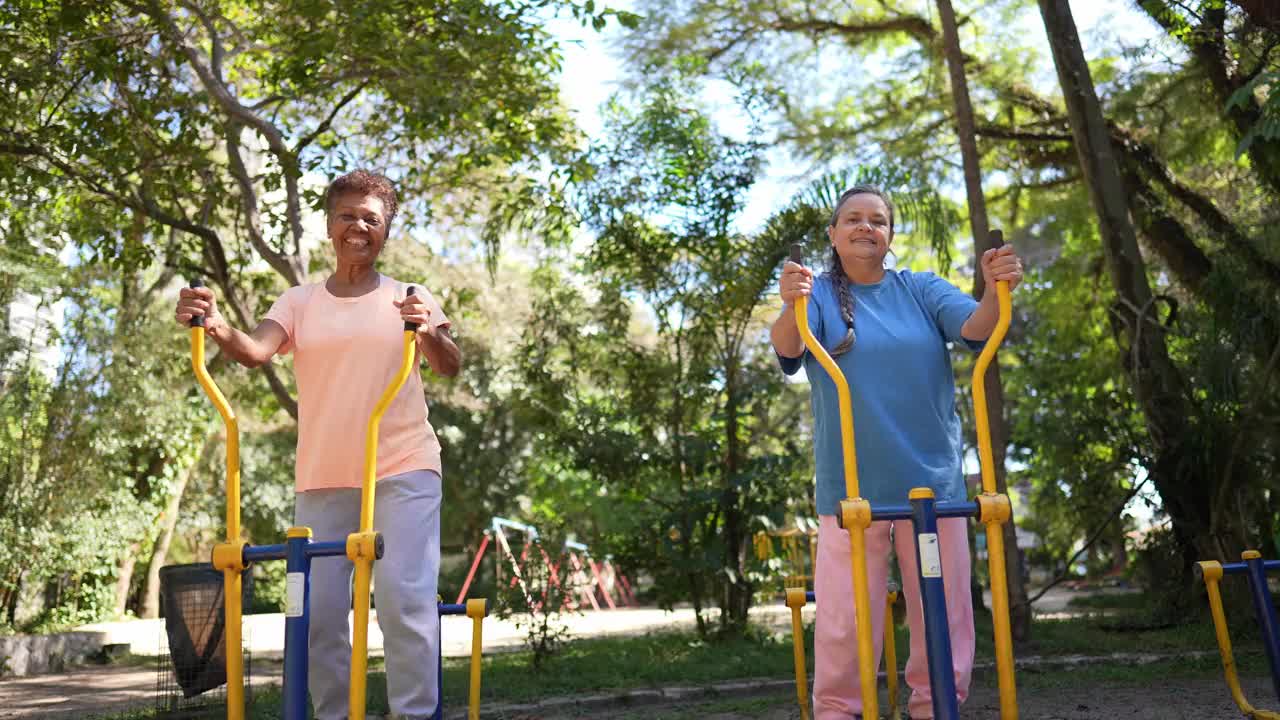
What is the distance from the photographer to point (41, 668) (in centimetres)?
877

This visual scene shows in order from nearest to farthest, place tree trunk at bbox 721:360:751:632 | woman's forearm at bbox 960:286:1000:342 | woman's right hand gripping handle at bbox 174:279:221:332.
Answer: woman's right hand gripping handle at bbox 174:279:221:332 < woman's forearm at bbox 960:286:1000:342 < tree trunk at bbox 721:360:751:632

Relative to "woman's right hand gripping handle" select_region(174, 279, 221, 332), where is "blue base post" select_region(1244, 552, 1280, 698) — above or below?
below

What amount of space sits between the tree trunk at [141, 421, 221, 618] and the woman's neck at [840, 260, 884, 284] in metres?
11.2

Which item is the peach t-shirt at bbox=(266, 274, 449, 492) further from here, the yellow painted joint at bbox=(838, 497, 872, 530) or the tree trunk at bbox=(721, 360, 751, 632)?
the tree trunk at bbox=(721, 360, 751, 632)

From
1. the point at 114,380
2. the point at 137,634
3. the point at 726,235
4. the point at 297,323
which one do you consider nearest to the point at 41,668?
the point at 137,634

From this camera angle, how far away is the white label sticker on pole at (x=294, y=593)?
8.10ft

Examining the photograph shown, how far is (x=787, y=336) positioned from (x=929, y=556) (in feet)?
2.48

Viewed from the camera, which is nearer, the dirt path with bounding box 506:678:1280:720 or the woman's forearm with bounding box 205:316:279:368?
the woman's forearm with bounding box 205:316:279:368

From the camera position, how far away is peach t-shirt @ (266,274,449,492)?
295cm

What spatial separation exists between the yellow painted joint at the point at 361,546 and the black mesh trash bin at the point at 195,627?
3.13 metres

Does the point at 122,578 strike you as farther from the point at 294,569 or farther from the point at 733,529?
the point at 294,569

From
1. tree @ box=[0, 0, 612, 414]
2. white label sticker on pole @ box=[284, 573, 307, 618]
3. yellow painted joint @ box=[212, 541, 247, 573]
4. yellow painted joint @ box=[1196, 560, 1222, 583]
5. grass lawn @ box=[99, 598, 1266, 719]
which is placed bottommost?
grass lawn @ box=[99, 598, 1266, 719]

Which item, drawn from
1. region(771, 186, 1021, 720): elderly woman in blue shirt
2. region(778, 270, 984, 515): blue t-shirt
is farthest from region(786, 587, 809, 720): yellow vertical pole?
region(778, 270, 984, 515): blue t-shirt

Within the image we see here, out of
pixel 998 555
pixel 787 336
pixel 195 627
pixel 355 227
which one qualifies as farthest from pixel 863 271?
pixel 195 627
